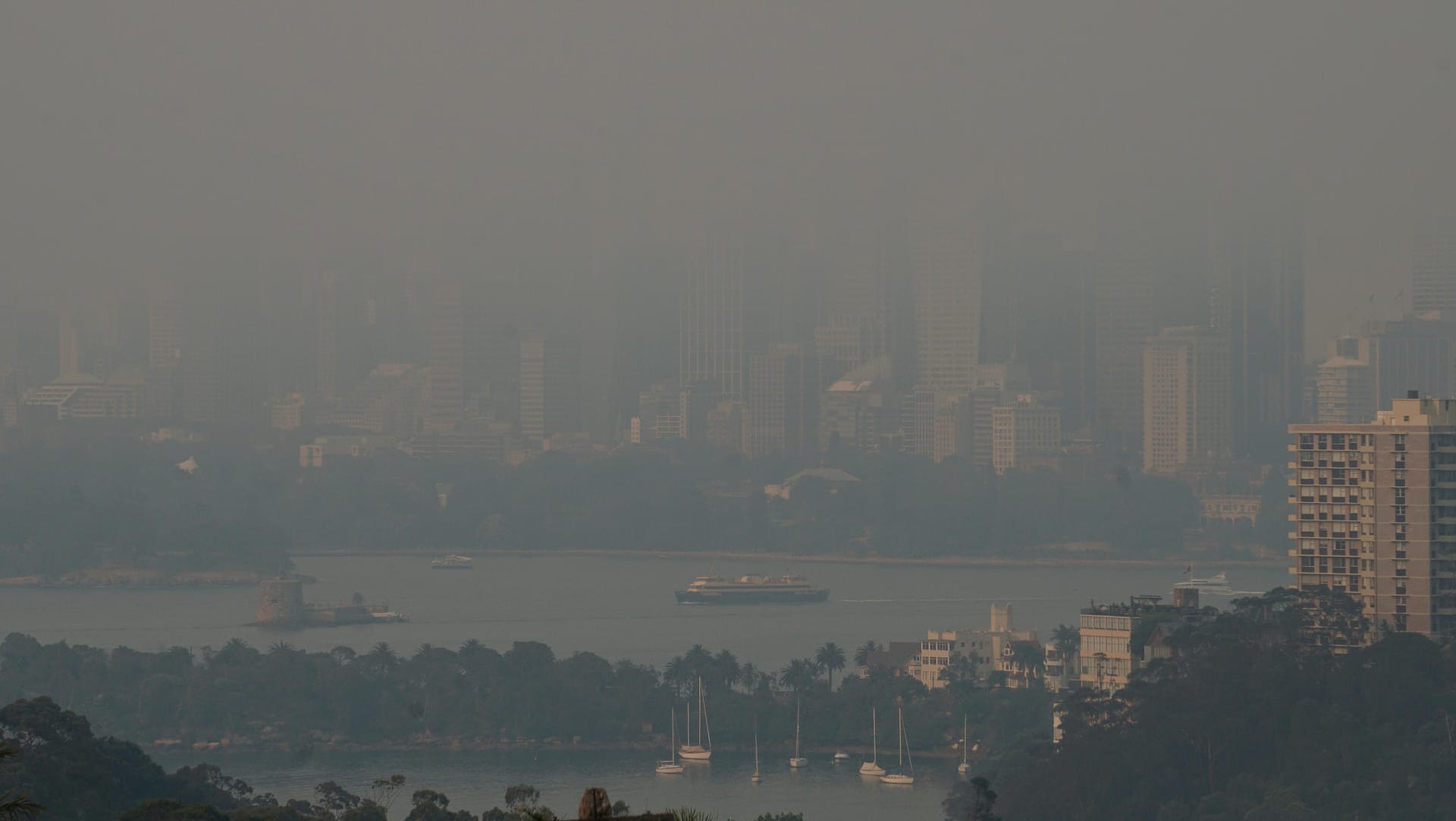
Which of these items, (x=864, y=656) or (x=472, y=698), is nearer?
(x=472, y=698)

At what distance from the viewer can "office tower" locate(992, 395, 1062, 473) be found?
236ft

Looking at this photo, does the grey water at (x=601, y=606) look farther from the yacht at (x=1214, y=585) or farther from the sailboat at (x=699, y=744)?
the sailboat at (x=699, y=744)

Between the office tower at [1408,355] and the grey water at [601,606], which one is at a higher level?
A: the office tower at [1408,355]

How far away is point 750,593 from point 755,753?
20626 millimetres

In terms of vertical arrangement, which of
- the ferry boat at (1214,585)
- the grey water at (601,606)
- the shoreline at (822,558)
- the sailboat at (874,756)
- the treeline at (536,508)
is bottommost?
the sailboat at (874,756)

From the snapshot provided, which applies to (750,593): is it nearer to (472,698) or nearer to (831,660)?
(831,660)

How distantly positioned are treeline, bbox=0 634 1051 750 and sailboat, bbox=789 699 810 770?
0.07 meters

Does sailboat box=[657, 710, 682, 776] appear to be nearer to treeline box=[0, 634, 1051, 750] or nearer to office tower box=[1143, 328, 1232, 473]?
treeline box=[0, 634, 1051, 750]

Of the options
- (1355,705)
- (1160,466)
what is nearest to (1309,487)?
(1355,705)

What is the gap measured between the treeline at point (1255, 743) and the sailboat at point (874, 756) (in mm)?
2102

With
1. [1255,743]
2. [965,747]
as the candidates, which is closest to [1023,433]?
[965,747]

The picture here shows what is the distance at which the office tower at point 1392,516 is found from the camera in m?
22.4

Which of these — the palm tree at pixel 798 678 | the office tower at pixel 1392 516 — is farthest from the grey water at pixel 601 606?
the office tower at pixel 1392 516

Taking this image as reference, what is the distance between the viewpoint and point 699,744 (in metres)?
25.1
